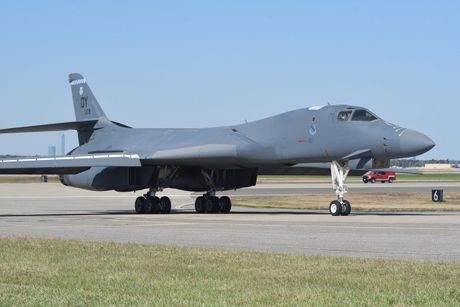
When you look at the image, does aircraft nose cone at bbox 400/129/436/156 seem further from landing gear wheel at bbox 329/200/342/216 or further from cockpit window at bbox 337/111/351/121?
landing gear wheel at bbox 329/200/342/216

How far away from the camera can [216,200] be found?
2914 centimetres

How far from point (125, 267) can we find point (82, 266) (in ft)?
1.90

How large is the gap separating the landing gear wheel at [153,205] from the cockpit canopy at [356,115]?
7.14m

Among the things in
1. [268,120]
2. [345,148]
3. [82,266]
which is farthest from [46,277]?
[268,120]

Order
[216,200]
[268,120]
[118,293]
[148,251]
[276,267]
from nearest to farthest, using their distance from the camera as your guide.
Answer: [118,293], [276,267], [148,251], [268,120], [216,200]

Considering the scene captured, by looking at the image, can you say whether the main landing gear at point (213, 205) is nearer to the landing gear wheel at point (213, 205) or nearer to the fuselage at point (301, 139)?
the landing gear wheel at point (213, 205)

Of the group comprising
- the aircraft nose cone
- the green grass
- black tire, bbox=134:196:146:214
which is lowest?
the green grass

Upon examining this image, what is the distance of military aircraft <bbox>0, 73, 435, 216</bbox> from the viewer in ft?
80.2

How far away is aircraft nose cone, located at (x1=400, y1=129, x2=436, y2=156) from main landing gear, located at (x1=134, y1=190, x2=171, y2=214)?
28.6 feet

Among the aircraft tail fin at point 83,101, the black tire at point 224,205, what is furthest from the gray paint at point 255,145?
the aircraft tail fin at point 83,101

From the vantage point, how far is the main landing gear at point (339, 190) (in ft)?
79.9

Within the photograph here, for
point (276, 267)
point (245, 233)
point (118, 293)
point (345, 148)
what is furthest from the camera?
point (345, 148)

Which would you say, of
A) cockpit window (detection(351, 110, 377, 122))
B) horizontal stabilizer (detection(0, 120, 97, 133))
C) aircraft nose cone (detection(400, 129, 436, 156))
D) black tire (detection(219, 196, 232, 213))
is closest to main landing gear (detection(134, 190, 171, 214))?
black tire (detection(219, 196, 232, 213))

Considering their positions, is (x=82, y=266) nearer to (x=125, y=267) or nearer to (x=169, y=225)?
(x=125, y=267)
